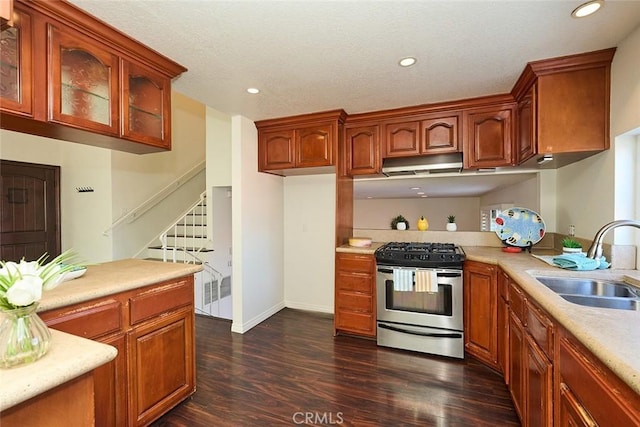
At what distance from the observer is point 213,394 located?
6.86ft

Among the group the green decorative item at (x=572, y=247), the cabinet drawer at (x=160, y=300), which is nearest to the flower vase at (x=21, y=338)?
the cabinet drawer at (x=160, y=300)

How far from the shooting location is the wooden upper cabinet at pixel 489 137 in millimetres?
2633

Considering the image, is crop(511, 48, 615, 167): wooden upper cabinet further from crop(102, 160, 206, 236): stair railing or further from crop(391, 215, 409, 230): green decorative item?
crop(102, 160, 206, 236): stair railing

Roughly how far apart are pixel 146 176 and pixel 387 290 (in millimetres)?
4246

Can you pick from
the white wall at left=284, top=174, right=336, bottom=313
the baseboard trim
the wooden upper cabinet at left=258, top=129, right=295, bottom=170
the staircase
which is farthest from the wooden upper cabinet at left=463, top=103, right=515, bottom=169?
the staircase

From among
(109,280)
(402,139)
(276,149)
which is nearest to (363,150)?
(402,139)

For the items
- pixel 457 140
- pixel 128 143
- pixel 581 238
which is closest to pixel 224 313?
pixel 128 143

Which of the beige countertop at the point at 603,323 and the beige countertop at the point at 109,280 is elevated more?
the beige countertop at the point at 109,280

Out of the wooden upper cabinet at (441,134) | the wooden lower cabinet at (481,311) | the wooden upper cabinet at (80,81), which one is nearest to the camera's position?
the wooden upper cabinet at (80,81)

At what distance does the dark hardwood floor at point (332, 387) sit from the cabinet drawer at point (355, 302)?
32 cm

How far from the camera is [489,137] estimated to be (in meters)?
2.70

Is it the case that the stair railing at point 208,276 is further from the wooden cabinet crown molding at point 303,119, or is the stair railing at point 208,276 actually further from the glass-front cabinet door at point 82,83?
the glass-front cabinet door at point 82,83

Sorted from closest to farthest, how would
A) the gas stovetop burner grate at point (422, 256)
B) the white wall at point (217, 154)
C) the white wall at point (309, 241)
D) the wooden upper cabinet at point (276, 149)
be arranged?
the gas stovetop burner grate at point (422, 256) → the wooden upper cabinet at point (276, 149) → the white wall at point (309, 241) → the white wall at point (217, 154)

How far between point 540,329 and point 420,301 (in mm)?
1346
